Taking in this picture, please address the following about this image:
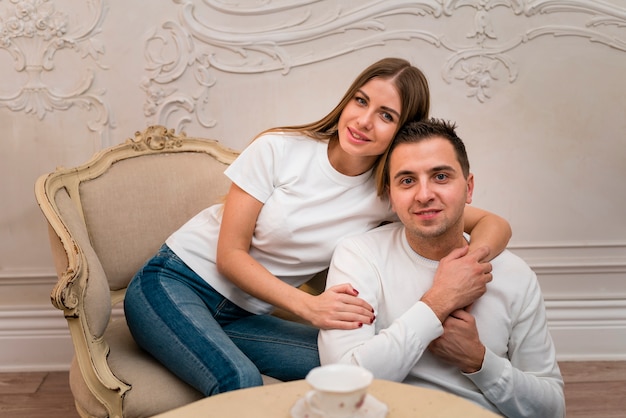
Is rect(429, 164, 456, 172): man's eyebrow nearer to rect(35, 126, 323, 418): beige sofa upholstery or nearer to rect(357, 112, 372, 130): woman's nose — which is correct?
rect(357, 112, 372, 130): woman's nose

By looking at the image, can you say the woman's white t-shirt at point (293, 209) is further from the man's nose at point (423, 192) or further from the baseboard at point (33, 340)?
the baseboard at point (33, 340)

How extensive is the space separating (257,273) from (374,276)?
292 mm

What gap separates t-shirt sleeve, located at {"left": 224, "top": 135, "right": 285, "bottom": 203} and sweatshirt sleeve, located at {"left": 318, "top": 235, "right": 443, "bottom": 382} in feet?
1.15

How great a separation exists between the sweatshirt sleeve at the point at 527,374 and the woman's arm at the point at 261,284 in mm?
290

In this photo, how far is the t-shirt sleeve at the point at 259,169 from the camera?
182 centimetres

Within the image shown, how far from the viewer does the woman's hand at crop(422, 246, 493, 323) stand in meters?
1.54

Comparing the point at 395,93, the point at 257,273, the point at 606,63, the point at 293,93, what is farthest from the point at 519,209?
the point at 257,273

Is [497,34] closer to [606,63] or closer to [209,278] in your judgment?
[606,63]

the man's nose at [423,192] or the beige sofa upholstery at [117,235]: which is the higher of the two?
the man's nose at [423,192]

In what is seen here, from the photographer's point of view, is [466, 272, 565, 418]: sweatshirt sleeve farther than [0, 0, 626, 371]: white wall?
No

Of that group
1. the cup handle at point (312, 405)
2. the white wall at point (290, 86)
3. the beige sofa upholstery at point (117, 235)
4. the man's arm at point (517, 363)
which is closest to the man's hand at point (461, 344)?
the man's arm at point (517, 363)

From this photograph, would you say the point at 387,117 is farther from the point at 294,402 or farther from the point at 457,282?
the point at 294,402

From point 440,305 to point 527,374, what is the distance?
250 mm

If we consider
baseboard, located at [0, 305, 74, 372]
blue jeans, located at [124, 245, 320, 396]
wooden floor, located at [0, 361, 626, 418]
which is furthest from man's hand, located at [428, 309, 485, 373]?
baseboard, located at [0, 305, 74, 372]
